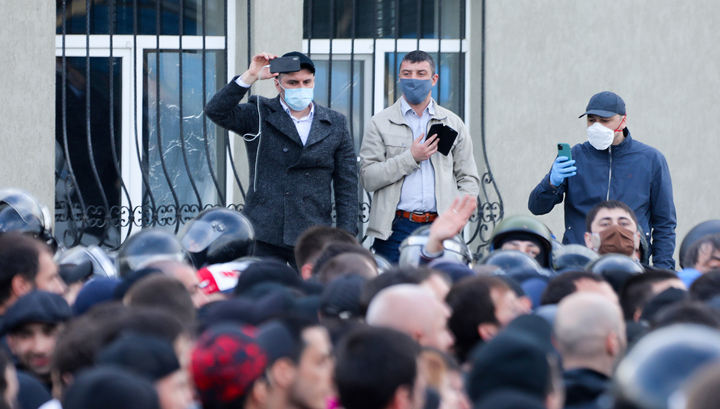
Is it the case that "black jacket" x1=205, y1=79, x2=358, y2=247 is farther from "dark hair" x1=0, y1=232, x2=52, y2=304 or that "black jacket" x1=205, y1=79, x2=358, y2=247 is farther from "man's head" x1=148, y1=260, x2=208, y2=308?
"dark hair" x1=0, y1=232, x2=52, y2=304

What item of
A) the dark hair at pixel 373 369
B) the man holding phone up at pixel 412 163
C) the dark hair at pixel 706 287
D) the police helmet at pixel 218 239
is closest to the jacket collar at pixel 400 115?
the man holding phone up at pixel 412 163

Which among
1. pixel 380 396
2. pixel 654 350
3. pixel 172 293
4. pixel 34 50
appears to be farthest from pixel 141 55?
pixel 654 350

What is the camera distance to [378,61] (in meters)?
7.02

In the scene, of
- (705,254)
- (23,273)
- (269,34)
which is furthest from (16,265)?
(269,34)

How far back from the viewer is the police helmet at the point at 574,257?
15.4ft

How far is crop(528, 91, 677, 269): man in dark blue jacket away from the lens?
5465 mm

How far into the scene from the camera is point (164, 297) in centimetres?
318

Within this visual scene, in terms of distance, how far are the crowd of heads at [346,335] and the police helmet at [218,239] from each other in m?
0.33

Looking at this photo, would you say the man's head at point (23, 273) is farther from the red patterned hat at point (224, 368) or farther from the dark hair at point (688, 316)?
the dark hair at point (688, 316)

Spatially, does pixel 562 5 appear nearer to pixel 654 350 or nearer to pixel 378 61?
pixel 378 61

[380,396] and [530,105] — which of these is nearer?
[380,396]

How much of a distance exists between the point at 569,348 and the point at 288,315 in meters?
0.87

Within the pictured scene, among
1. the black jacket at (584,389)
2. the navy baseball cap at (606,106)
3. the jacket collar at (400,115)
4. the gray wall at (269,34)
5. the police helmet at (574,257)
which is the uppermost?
the gray wall at (269,34)

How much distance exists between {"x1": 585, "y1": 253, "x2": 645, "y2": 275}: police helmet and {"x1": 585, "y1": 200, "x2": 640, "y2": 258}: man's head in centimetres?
59
